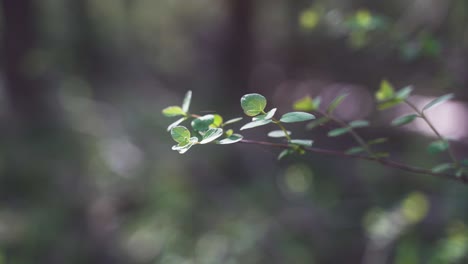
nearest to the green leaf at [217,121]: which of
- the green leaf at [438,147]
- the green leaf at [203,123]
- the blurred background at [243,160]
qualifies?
the green leaf at [203,123]

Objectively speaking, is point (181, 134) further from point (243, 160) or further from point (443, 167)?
point (243, 160)

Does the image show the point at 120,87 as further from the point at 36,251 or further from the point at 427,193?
the point at 427,193

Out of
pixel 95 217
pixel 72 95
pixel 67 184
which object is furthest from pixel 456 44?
pixel 72 95

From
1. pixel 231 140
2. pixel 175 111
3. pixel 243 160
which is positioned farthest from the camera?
pixel 243 160

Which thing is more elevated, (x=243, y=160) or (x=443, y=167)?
(x=243, y=160)

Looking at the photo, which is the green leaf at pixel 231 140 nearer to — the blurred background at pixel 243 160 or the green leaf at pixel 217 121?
the green leaf at pixel 217 121

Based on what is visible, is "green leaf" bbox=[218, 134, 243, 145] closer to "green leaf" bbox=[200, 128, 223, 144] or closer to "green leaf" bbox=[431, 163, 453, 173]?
"green leaf" bbox=[200, 128, 223, 144]

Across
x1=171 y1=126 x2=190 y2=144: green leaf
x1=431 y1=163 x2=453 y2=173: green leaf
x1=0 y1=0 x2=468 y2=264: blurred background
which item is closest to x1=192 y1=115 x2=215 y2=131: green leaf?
x1=171 y1=126 x2=190 y2=144: green leaf

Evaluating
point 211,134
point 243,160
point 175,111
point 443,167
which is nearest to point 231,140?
point 211,134
